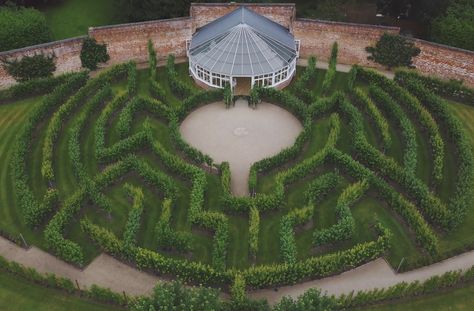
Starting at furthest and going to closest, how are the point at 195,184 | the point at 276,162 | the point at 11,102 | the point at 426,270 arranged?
the point at 11,102
the point at 276,162
the point at 195,184
the point at 426,270

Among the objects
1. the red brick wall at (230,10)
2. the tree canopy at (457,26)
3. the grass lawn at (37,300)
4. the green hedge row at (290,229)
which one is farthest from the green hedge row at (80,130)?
the tree canopy at (457,26)

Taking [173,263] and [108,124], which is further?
[108,124]

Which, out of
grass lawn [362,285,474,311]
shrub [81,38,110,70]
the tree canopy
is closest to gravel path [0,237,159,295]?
grass lawn [362,285,474,311]

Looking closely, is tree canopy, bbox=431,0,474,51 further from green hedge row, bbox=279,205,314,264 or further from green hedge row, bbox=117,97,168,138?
green hedge row, bbox=117,97,168,138

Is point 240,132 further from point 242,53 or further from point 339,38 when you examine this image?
point 339,38

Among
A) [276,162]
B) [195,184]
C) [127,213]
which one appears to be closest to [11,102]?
[127,213]

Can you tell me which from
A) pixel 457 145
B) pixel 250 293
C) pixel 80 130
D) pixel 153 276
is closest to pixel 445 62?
pixel 457 145

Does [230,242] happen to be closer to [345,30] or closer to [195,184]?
[195,184]
